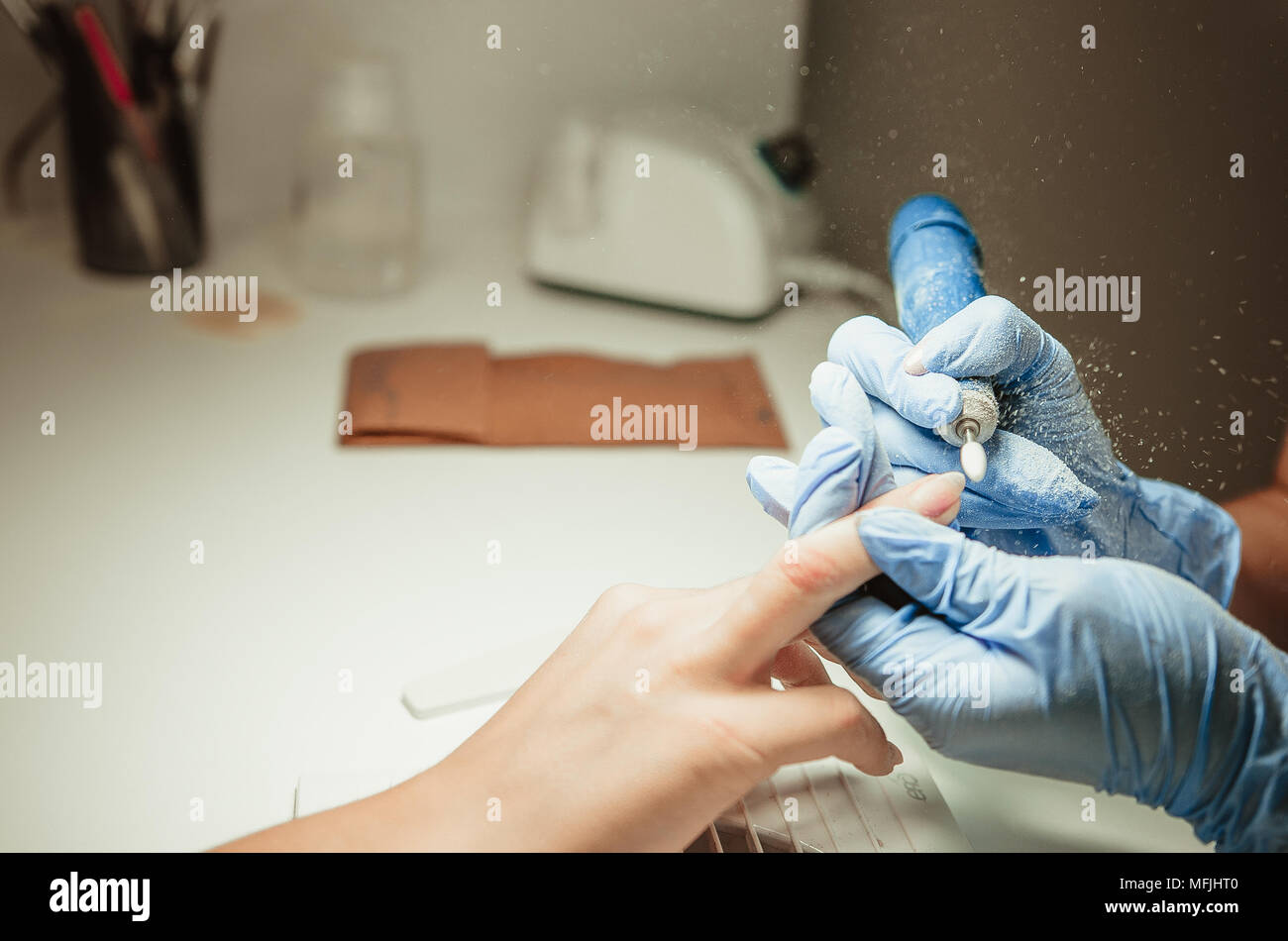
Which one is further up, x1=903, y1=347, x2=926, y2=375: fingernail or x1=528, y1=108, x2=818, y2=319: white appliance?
x1=528, y1=108, x2=818, y2=319: white appliance

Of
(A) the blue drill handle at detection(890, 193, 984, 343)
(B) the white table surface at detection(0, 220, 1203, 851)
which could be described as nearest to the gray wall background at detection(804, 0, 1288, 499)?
(A) the blue drill handle at detection(890, 193, 984, 343)

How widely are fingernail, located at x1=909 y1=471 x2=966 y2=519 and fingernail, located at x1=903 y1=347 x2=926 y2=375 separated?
7 centimetres

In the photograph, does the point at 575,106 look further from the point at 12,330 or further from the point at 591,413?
the point at 12,330

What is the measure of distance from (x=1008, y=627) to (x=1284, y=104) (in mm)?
396

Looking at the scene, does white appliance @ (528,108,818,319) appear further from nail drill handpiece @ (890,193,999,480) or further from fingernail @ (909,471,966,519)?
fingernail @ (909,471,966,519)

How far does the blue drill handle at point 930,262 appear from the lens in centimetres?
63

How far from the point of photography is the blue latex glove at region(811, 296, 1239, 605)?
1.81ft

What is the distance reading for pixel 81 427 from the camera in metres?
1.08

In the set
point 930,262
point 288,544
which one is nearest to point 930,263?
point 930,262

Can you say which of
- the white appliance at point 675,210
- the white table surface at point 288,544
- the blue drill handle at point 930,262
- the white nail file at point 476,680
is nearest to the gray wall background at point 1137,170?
the blue drill handle at point 930,262

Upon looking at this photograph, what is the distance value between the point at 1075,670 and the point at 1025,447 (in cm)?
14

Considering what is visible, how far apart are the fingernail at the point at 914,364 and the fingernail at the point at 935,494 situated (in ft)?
0.22

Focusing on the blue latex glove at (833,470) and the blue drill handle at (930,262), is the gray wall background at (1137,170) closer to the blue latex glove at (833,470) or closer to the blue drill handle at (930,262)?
the blue drill handle at (930,262)

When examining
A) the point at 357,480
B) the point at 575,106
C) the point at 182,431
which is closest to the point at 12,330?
the point at 182,431
